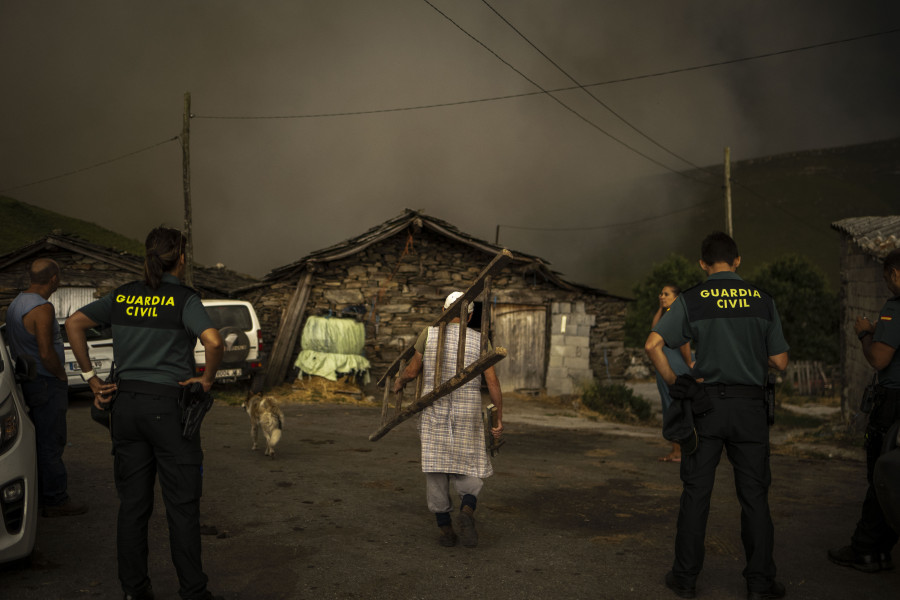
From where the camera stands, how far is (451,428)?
518cm

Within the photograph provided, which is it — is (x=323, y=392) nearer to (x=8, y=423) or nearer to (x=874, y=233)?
(x=874, y=233)

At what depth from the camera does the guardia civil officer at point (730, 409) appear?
4.14 metres

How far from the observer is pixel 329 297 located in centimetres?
1706

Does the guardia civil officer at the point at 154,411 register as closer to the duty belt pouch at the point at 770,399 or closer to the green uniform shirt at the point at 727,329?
the green uniform shirt at the point at 727,329

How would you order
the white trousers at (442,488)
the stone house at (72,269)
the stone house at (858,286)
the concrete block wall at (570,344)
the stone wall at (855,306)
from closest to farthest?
the white trousers at (442,488)
the stone house at (858,286)
the stone wall at (855,306)
the concrete block wall at (570,344)
the stone house at (72,269)

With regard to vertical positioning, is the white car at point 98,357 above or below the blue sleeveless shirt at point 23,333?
below

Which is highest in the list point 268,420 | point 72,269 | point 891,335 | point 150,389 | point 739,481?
point 72,269

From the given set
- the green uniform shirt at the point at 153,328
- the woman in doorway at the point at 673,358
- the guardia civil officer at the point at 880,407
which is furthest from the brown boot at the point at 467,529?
the woman in doorway at the point at 673,358

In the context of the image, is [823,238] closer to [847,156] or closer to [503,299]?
[847,156]

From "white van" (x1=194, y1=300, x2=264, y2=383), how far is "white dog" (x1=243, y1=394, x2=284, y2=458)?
221 inches

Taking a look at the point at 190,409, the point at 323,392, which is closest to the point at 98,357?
the point at 323,392

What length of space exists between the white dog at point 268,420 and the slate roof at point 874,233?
7.74 m

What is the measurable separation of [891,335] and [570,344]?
13771 mm

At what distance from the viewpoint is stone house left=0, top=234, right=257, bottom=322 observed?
19281mm
